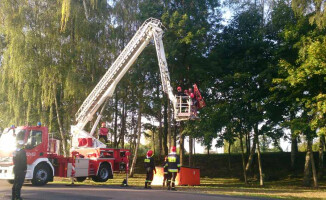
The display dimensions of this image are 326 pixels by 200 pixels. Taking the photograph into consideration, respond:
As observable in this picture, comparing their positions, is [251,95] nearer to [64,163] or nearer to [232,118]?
[232,118]

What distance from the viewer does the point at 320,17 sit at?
1582cm

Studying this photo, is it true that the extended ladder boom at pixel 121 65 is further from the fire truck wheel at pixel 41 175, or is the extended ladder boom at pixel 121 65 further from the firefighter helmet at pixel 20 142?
the firefighter helmet at pixel 20 142

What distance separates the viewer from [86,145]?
1766 centimetres

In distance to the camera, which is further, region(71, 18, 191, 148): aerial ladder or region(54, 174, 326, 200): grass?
region(71, 18, 191, 148): aerial ladder

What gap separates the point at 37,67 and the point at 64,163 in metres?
10.3

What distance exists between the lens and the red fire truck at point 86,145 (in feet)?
47.6

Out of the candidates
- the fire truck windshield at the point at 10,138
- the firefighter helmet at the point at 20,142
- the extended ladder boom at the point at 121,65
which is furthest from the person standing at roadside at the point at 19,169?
the extended ladder boom at the point at 121,65

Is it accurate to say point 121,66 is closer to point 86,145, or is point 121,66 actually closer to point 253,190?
point 86,145

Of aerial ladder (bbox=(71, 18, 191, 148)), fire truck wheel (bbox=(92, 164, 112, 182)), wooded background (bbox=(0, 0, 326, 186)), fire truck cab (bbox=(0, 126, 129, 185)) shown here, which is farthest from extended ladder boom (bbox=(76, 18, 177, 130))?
wooded background (bbox=(0, 0, 326, 186))

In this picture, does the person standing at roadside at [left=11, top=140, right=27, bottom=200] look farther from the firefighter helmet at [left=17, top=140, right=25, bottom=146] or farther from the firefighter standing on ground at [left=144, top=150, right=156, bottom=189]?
the firefighter standing on ground at [left=144, top=150, right=156, bottom=189]

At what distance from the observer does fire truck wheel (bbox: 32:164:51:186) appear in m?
14.4

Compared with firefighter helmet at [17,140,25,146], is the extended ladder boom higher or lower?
higher

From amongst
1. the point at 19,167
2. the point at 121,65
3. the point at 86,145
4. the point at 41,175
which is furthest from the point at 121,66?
the point at 19,167

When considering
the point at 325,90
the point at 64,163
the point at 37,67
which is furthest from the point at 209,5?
the point at 64,163
